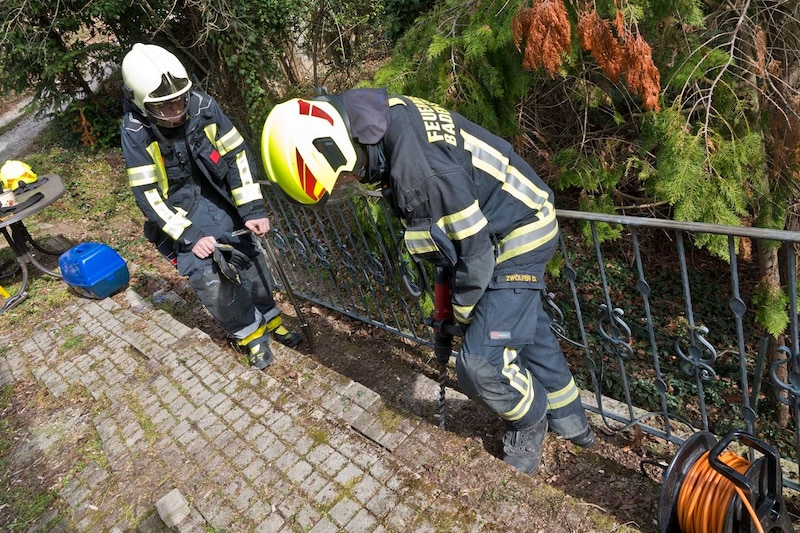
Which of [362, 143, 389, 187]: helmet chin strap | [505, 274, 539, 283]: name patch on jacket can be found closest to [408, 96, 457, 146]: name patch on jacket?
[362, 143, 389, 187]: helmet chin strap

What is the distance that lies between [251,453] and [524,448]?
1566 mm

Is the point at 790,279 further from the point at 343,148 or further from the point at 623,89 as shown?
the point at 623,89

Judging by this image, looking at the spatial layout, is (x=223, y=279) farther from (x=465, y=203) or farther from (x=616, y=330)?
(x=616, y=330)

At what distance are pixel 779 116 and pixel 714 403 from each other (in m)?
3.10

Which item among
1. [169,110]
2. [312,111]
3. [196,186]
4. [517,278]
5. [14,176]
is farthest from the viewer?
[14,176]

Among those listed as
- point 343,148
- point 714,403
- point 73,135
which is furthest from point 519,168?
point 73,135

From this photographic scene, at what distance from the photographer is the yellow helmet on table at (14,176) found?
620cm

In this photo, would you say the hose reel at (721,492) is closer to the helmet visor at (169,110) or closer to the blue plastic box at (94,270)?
the helmet visor at (169,110)

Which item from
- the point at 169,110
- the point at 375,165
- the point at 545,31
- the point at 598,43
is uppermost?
the point at 169,110

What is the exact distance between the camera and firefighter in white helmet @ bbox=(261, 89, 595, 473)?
201 centimetres

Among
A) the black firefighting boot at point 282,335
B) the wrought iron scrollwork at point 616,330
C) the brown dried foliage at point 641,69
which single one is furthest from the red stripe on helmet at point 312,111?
the black firefighting boot at point 282,335

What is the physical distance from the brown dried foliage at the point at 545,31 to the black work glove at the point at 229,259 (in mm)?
2441

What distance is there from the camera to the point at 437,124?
217 centimetres

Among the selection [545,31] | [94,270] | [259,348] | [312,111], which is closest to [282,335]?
[259,348]
